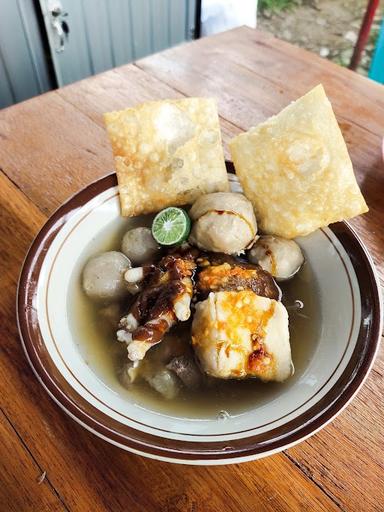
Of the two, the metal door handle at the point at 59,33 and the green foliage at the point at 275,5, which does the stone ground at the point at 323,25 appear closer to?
the green foliage at the point at 275,5

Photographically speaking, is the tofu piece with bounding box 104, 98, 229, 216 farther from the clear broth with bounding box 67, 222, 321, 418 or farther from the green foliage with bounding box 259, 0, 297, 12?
the green foliage with bounding box 259, 0, 297, 12

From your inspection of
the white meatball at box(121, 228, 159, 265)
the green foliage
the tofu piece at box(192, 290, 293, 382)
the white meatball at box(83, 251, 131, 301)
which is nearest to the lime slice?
the white meatball at box(121, 228, 159, 265)

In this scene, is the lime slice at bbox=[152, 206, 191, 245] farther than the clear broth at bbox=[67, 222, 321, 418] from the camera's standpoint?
Yes

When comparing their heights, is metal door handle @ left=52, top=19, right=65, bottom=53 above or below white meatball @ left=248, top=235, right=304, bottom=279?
below

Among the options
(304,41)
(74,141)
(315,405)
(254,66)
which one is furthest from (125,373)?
(304,41)

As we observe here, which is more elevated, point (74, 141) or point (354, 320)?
point (354, 320)

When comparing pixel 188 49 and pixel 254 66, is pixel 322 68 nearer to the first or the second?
pixel 254 66
